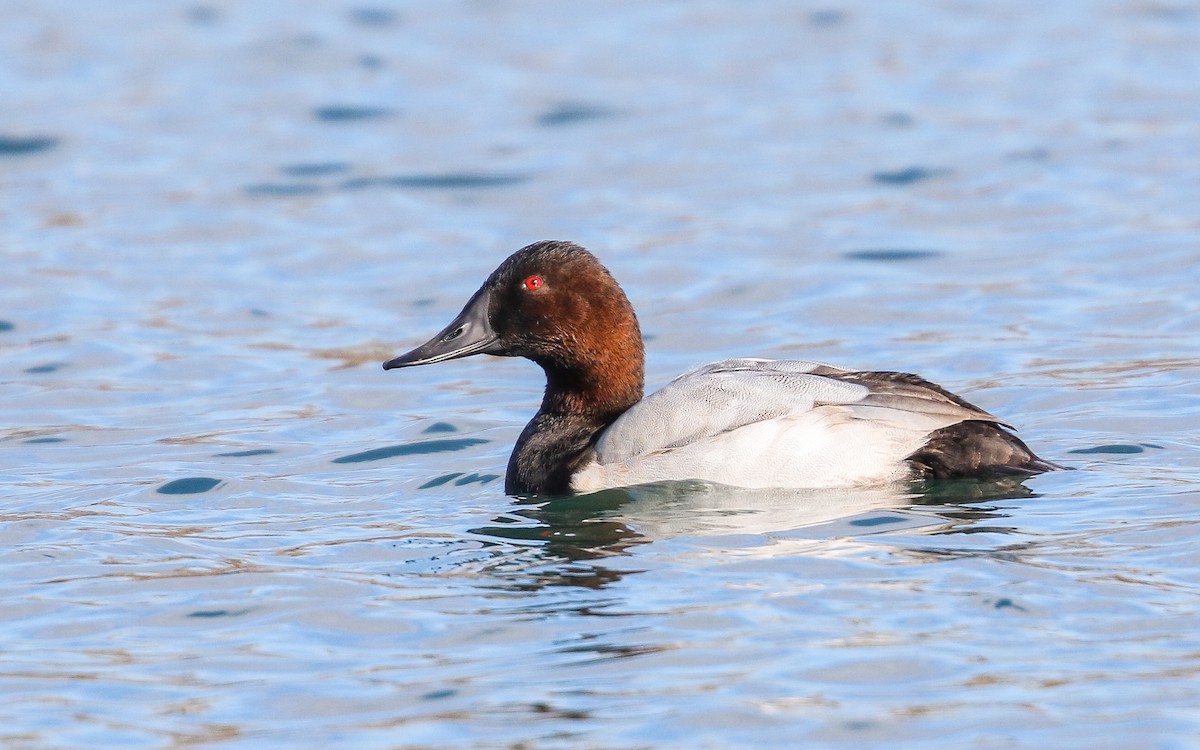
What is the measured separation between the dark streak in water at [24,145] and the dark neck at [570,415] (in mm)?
9741

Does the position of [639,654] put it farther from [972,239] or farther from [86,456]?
[972,239]

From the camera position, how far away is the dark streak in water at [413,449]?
9117 millimetres

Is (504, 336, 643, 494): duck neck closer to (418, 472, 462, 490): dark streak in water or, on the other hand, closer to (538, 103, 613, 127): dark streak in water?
(418, 472, 462, 490): dark streak in water

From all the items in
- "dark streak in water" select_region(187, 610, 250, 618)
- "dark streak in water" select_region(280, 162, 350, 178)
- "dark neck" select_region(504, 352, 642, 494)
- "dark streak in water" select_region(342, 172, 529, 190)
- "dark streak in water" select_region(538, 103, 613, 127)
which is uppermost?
"dark streak in water" select_region(538, 103, 613, 127)

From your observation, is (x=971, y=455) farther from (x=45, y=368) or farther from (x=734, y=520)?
(x=45, y=368)

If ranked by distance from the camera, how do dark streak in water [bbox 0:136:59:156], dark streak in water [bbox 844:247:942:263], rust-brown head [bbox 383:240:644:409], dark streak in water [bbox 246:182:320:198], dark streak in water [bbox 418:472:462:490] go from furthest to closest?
dark streak in water [bbox 0:136:59:156]
dark streak in water [bbox 246:182:320:198]
dark streak in water [bbox 844:247:942:263]
dark streak in water [bbox 418:472:462:490]
rust-brown head [bbox 383:240:644:409]

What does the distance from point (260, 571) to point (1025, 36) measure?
47.8 ft

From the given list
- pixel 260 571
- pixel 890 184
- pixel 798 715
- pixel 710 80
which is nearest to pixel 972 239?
pixel 890 184

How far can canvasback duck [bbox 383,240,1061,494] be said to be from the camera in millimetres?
7574

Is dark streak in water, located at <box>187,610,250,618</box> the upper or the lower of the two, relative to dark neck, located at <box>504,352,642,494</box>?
lower

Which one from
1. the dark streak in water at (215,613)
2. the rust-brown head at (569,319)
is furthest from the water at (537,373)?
the rust-brown head at (569,319)

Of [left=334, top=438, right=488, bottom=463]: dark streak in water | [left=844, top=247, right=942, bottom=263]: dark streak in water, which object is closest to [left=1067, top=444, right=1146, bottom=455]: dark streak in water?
[left=334, top=438, right=488, bottom=463]: dark streak in water

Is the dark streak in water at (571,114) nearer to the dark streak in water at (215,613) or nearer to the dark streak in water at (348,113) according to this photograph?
the dark streak in water at (348,113)

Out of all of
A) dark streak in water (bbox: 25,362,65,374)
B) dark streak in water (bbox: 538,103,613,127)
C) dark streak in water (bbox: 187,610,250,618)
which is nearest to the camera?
dark streak in water (bbox: 187,610,250,618)
